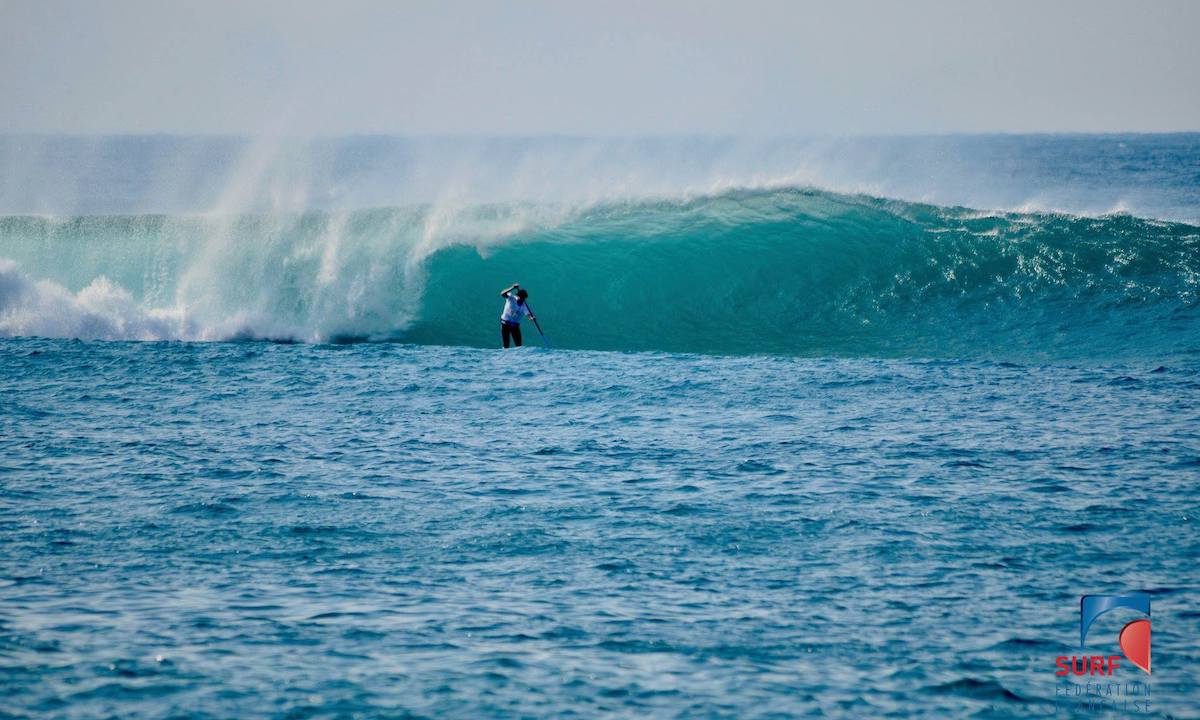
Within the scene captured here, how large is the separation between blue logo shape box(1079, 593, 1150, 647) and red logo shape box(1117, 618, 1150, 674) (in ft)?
0.64

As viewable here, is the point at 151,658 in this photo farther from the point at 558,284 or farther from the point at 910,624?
the point at 558,284

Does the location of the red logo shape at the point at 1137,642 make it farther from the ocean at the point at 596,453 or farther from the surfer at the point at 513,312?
the surfer at the point at 513,312

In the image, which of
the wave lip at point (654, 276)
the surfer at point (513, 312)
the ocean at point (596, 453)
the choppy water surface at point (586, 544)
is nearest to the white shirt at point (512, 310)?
the surfer at point (513, 312)

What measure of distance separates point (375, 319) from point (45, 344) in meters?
5.29

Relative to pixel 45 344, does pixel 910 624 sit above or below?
below

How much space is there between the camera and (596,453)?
11625mm

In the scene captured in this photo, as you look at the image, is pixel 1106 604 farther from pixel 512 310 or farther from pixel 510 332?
pixel 510 332

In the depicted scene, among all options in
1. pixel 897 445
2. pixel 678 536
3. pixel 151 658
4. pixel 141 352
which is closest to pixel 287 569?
pixel 151 658

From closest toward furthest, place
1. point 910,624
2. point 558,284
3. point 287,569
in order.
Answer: point 910,624
point 287,569
point 558,284

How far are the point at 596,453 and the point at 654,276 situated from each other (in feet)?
34.3

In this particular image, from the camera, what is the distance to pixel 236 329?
66.6 feet

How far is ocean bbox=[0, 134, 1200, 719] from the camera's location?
6.62 meters

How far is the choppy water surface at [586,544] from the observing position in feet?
21.1

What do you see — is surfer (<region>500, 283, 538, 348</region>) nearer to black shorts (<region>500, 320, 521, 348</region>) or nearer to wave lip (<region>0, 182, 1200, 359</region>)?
black shorts (<region>500, 320, 521, 348</region>)
